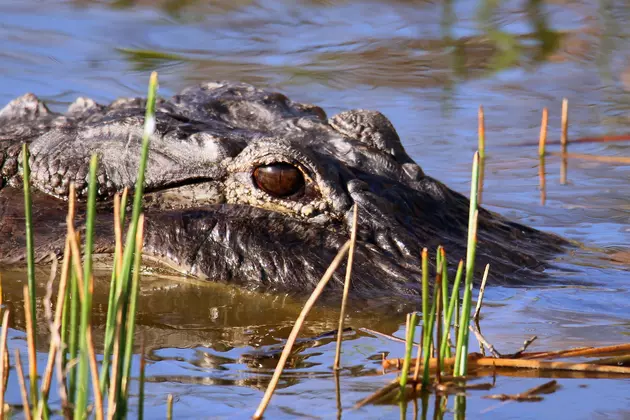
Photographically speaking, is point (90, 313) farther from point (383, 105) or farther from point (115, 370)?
point (383, 105)

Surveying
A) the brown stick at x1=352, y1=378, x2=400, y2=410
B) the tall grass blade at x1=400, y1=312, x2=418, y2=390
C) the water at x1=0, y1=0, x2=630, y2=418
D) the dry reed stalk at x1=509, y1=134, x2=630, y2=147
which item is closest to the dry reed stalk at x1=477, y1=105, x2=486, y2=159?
the water at x1=0, y1=0, x2=630, y2=418

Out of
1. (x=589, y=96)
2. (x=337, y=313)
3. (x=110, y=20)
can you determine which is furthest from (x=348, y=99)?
(x=337, y=313)

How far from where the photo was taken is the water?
362 cm

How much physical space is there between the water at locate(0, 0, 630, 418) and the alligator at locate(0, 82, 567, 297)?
0.17 meters

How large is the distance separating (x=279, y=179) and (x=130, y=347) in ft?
7.03

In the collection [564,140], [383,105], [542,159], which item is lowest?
[542,159]

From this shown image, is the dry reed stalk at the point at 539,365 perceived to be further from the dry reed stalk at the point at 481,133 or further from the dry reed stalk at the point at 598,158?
the dry reed stalk at the point at 598,158

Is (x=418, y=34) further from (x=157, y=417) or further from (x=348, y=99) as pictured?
(x=157, y=417)

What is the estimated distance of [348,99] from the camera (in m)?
9.52

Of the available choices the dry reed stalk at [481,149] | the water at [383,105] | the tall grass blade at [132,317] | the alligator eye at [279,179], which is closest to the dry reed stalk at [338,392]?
the water at [383,105]

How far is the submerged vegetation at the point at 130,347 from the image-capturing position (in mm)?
2646

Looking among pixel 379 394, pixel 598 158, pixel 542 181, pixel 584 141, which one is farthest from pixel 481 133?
pixel 379 394

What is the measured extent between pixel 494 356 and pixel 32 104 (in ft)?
10.1

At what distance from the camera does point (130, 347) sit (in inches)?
108
